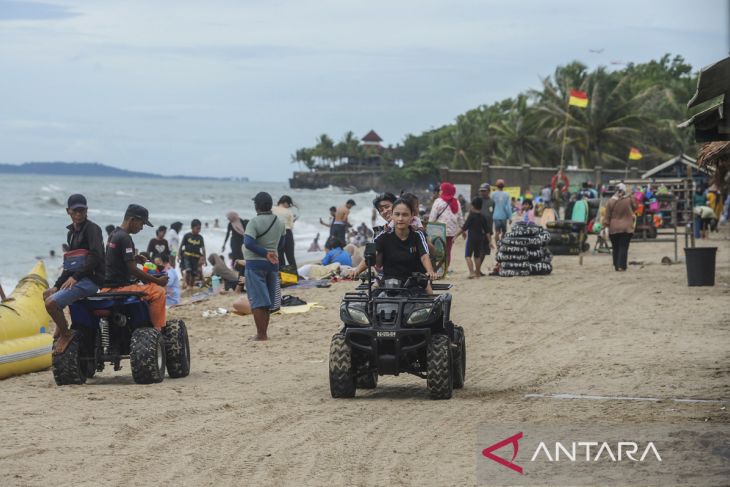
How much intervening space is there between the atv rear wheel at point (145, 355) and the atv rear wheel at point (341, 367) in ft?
6.49

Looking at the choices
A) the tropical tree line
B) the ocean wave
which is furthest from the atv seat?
the ocean wave

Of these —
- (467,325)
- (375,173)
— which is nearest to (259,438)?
(467,325)

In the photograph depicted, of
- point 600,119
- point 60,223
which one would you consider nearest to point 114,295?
point 600,119

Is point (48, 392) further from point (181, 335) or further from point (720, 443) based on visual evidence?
point (720, 443)

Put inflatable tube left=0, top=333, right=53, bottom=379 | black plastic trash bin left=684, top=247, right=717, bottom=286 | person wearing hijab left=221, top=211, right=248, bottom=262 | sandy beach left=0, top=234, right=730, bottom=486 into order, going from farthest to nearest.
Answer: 1. person wearing hijab left=221, top=211, right=248, bottom=262
2. black plastic trash bin left=684, top=247, right=717, bottom=286
3. inflatable tube left=0, top=333, right=53, bottom=379
4. sandy beach left=0, top=234, right=730, bottom=486

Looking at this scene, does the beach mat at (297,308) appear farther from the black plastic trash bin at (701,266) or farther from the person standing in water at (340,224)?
the black plastic trash bin at (701,266)

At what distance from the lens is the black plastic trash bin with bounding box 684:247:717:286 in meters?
18.0

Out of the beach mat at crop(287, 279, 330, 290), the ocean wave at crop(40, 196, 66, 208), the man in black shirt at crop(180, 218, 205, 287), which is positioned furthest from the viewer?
the ocean wave at crop(40, 196, 66, 208)

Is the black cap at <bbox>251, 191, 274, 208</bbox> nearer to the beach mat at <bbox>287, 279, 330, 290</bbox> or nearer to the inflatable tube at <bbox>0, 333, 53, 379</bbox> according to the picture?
the inflatable tube at <bbox>0, 333, 53, 379</bbox>

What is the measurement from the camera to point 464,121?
283 ft

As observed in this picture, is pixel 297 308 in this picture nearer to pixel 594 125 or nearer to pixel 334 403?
pixel 334 403

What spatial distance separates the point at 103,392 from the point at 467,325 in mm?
6215

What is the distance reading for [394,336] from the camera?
8.64 meters

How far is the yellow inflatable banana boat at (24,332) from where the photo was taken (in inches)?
437
